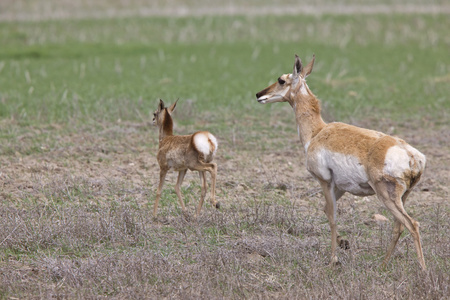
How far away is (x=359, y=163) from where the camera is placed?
19.6 feet

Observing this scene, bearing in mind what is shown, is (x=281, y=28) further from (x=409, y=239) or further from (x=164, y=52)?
(x=409, y=239)

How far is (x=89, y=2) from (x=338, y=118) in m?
26.8

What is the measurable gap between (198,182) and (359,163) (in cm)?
358

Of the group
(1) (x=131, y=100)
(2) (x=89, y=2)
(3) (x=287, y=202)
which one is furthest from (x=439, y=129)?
(2) (x=89, y=2)

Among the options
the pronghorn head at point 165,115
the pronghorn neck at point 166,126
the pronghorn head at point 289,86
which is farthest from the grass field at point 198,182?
the pronghorn head at point 289,86

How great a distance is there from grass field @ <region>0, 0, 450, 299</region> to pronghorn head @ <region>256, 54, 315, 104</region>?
1.21 m

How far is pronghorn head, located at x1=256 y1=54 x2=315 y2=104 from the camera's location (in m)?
7.06

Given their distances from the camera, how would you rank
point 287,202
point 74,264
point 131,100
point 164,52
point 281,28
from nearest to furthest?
point 74,264
point 287,202
point 131,100
point 164,52
point 281,28

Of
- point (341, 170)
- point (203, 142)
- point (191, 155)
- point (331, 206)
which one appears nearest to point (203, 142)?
point (203, 142)

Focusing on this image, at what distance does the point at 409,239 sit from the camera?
6.87 metres

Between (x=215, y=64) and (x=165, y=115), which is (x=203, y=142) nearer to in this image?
(x=165, y=115)

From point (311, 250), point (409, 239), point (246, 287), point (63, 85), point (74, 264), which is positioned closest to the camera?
point (246, 287)

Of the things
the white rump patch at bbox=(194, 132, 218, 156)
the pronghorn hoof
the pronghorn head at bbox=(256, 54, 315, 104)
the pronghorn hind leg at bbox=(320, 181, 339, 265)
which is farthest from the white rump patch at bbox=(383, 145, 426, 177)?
the white rump patch at bbox=(194, 132, 218, 156)

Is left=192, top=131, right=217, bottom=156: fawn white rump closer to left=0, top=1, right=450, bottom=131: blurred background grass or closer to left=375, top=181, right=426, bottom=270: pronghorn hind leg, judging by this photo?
left=375, top=181, right=426, bottom=270: pronghorn hind leg
